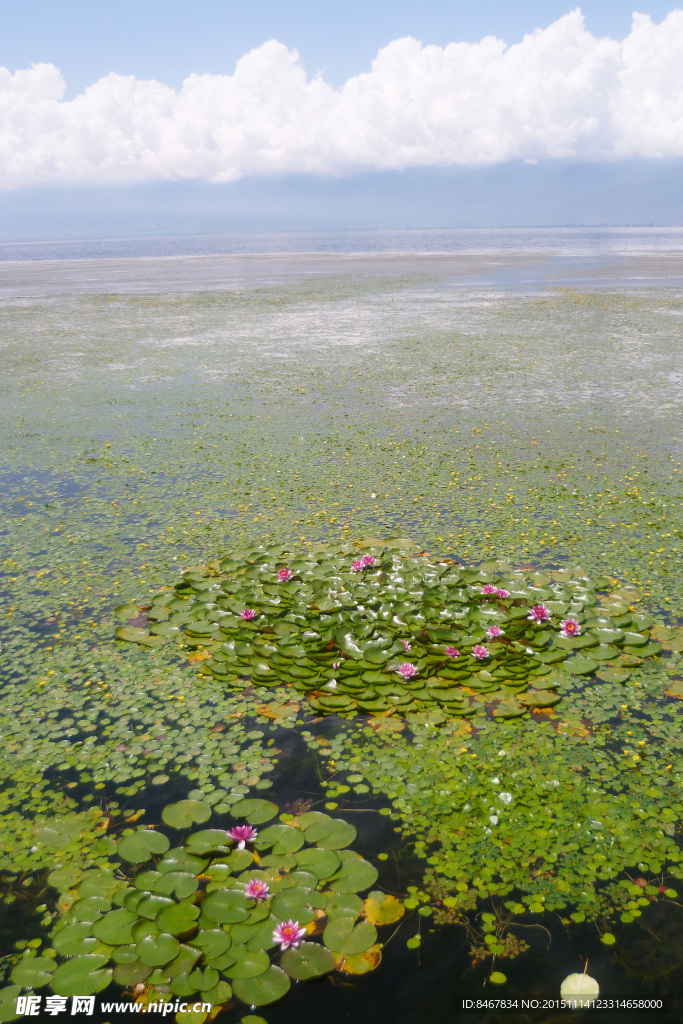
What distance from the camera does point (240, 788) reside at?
3.66m

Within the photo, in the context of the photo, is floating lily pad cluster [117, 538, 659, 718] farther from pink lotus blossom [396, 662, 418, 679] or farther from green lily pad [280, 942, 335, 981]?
green lily pad [280, 942, 335, 981]

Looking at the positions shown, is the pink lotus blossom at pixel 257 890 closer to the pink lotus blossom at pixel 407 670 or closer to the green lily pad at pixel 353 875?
the green lily pad at pixel 353 875

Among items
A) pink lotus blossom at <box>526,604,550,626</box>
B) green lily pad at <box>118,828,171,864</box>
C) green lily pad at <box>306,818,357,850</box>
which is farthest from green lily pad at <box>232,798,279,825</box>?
pink lotus blossom at <box>526,604,550,626</box>

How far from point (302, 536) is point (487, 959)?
4.22 m

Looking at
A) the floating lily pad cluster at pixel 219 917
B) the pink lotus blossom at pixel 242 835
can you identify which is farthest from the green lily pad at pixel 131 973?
the pink lotus blossom at pixel 242 835

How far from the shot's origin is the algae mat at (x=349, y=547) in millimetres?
3121

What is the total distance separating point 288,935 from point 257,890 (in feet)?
0.86

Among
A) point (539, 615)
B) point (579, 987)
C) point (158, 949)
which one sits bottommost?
point (579, 987)

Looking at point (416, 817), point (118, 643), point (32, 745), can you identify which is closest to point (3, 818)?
point (32, 745)

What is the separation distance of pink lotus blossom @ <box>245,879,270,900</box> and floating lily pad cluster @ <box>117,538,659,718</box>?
1.32 metres

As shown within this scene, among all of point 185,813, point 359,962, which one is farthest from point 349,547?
point 359,962

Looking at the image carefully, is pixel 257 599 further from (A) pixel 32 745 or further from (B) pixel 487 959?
(B) pixel 487 959

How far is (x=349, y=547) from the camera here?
6.16 m

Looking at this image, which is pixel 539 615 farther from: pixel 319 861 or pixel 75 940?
pixel 75 940
